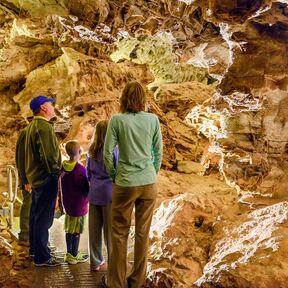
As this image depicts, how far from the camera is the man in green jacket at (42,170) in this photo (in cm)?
357

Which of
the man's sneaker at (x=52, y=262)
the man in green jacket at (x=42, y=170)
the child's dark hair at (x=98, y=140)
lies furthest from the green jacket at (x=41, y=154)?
the man's sneaker at (x=52, y=262)

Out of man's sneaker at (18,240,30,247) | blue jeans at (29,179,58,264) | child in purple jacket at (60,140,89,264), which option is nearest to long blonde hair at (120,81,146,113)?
child in purple jacket at (60,140,89,264)

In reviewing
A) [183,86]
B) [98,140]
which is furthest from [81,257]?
[183,86]

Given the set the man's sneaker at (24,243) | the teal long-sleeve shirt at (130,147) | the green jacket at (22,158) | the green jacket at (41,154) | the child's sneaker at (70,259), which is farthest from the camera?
the man's sneaker at (24,243)

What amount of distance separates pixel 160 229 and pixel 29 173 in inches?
74.5

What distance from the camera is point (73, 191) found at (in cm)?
371

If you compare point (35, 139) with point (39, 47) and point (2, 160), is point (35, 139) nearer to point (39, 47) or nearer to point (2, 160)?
point (2, 160)

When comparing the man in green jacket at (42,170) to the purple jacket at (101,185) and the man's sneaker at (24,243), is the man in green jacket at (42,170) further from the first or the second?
the man's sneaker at (24,243)

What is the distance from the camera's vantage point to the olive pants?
2.89 meters

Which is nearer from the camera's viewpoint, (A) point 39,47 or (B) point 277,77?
(B) point 277,77

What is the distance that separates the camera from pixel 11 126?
392 inches

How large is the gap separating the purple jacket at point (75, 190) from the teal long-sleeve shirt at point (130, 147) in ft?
2.79

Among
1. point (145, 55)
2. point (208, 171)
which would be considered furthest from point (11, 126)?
point (208, 171)

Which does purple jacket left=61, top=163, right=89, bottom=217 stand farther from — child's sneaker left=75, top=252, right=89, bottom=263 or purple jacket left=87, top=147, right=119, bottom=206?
child's sneaker left=75, top=252, right=89, bottom=263
